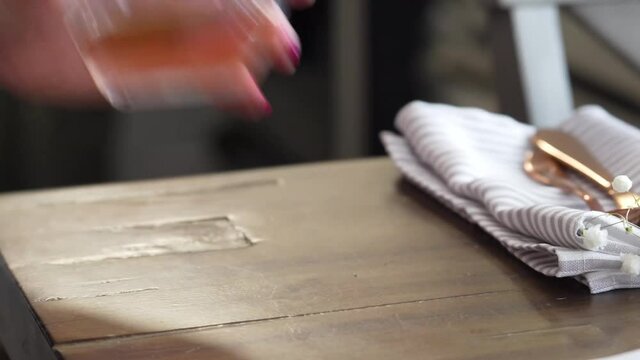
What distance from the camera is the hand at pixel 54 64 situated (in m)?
0.52

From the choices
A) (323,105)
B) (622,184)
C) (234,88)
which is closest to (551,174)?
(622,184)

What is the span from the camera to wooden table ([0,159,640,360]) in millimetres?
590

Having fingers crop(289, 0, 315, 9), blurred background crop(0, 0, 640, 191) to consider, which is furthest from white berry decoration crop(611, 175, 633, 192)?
blurred background crop(0, 0, 640, 191)

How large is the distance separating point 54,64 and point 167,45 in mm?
53

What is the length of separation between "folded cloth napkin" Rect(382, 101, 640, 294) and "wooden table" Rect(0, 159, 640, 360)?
1 cm

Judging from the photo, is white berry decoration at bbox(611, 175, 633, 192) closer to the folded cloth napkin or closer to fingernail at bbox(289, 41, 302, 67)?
the folded cloth napkin

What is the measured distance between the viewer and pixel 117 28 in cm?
54

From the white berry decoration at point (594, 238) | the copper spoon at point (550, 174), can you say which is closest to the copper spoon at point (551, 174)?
the copper spoon at point (550, 174)

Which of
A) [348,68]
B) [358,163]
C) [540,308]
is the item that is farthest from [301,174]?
[348,68]

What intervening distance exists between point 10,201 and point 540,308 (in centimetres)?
44

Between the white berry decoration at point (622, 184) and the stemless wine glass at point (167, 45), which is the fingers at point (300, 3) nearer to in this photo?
the stemless wine glass at point (167, 45)

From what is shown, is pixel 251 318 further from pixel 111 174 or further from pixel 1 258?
pixel 111 174

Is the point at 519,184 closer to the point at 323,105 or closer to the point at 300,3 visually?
the point at 300,3

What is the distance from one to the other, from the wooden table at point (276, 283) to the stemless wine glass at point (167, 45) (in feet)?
0.43
